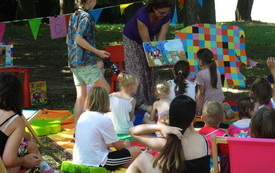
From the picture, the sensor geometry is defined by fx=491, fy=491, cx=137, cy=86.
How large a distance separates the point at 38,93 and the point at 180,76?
2.61 meters

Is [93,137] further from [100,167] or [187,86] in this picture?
[187,86]

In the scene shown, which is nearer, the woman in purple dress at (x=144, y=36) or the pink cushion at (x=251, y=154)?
the pink cushion at (x=251, y=154)

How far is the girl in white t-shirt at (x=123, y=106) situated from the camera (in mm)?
5516

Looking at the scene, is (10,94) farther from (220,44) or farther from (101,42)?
(101,42)

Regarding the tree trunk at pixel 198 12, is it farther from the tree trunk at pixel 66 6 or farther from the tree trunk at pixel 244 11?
the tree trunk at pixel 244 11

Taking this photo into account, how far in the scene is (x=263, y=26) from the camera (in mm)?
20266

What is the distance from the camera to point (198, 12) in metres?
10.3

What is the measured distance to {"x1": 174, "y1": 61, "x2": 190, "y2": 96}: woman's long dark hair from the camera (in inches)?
238

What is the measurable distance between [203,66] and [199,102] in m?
0.49

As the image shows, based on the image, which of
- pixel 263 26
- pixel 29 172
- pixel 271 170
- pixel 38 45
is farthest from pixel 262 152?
pixel 263 26

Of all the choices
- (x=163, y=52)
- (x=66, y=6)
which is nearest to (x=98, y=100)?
(x=163, y=52)

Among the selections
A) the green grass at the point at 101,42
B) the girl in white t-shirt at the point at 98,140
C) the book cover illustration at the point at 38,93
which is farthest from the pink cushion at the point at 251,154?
the green grass at the point at 101,42

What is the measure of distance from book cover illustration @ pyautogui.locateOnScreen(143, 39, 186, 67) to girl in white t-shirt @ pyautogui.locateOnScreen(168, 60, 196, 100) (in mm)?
333

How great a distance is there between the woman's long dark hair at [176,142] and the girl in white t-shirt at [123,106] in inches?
94.2
